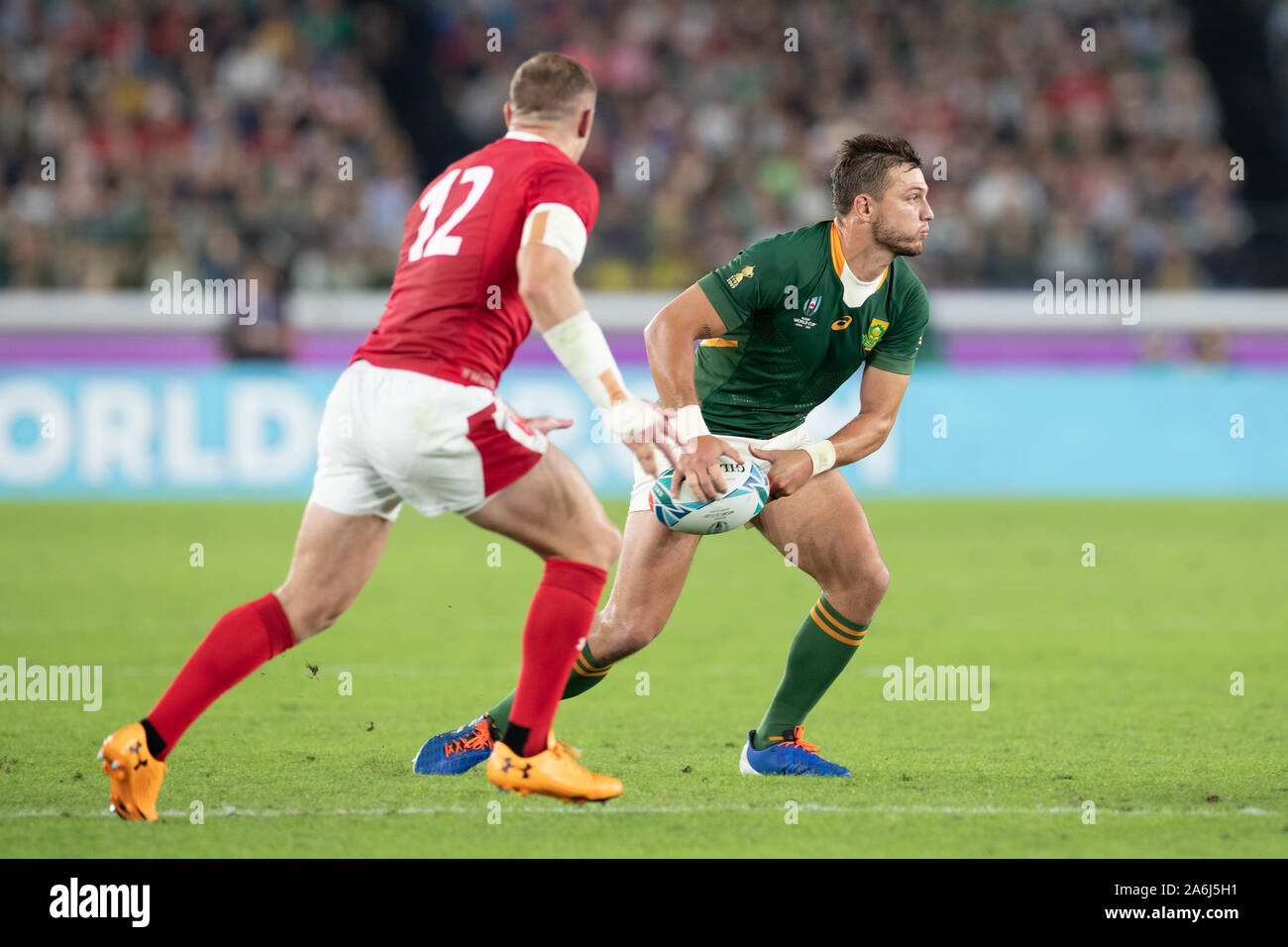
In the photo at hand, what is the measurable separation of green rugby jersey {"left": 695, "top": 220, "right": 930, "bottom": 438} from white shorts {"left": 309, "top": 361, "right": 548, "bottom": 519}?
1140 millimetres

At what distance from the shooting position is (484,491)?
4.63 meters

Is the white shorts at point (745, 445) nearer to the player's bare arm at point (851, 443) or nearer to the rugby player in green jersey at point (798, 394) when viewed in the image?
the rugby player in green jersey at point (798, 394)

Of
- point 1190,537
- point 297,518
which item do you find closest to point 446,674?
point 297,518

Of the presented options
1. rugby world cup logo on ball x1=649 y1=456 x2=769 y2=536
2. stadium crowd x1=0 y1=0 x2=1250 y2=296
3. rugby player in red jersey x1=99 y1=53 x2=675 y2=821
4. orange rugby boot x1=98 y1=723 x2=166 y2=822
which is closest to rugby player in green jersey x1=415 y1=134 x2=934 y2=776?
rugby world cup logo on ball x1=649 y1=456 x2=769 y2=536

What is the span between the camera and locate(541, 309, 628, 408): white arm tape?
14.8 ft

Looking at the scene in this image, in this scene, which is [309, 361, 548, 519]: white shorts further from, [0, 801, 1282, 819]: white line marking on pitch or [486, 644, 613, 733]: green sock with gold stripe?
[486, 644, 613, 733]: green sock with gold stripe

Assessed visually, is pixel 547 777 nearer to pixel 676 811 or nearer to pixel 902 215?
pixel 676 811

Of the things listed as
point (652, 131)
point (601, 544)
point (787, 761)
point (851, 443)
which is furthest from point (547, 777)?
point (652, 131)

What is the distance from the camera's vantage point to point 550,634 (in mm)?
4805

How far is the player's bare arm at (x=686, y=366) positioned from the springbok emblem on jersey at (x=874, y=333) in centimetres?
55

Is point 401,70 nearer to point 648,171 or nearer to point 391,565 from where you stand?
point 648,171

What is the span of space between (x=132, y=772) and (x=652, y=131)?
15.3 metres

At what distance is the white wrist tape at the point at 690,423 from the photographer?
5219 millimetres

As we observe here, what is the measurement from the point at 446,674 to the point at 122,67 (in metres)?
13.4
